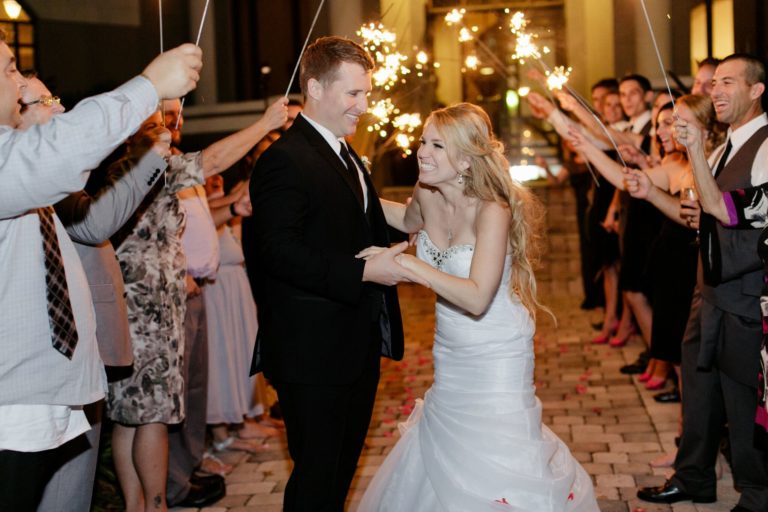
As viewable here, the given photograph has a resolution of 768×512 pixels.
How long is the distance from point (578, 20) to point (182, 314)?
4.21 metres

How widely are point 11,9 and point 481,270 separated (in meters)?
4.70

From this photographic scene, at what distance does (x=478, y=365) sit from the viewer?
136 inches

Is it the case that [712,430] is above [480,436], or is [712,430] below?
below

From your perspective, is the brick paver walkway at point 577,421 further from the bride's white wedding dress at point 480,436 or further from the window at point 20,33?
the window at point 20,33

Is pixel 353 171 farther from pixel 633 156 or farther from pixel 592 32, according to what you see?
pixel 592 32

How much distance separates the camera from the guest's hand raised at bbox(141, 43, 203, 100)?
2203 mm

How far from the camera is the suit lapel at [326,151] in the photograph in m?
3.19

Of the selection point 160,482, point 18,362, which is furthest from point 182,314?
point 18,362

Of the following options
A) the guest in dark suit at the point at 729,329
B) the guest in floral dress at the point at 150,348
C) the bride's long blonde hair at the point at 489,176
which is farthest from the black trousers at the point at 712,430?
the guest in floral dress at the point at 150,348

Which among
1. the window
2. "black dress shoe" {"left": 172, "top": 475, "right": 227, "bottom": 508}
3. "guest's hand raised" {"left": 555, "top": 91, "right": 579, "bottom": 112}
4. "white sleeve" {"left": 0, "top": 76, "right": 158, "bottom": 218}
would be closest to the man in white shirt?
"white sleeve" {"left": 0, "top": 76, "right": 158, "bottom": 218}

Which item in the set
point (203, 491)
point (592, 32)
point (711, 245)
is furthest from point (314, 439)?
point (592, 32)

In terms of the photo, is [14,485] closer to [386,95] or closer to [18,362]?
[18,362]

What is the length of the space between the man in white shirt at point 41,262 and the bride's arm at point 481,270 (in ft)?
3.70

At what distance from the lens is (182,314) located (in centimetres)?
403
